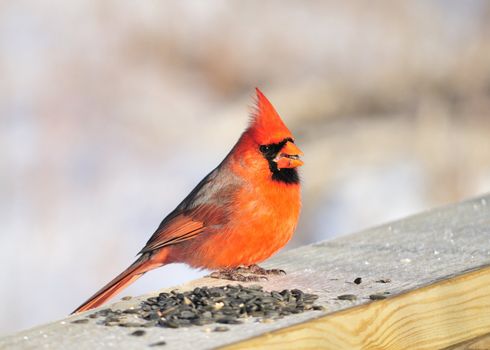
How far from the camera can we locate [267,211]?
3791 millimetres

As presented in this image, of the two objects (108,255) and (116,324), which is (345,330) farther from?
(108,255)

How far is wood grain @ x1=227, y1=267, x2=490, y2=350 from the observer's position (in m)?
2.71

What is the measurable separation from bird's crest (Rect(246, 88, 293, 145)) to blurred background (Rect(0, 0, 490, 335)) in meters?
2.65

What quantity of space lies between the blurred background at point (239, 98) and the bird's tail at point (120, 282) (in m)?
2.41

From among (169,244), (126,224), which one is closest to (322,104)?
(126,224)

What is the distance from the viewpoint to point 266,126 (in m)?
3.77

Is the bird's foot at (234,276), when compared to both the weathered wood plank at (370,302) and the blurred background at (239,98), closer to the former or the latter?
the weathered wood plank at (370,302)

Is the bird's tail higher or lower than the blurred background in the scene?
lower

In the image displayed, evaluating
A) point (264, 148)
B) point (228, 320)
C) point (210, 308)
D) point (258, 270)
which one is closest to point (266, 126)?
point (264, 148)

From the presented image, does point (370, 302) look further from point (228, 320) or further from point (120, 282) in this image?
point (120, 282)

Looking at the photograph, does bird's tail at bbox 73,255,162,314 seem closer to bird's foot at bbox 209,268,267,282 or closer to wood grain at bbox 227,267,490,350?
bird's foot at bbox 209,268,267,282

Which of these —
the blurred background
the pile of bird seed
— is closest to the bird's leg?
the pile of bird seed

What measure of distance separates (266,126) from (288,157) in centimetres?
14

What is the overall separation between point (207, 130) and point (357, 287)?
3672mm
